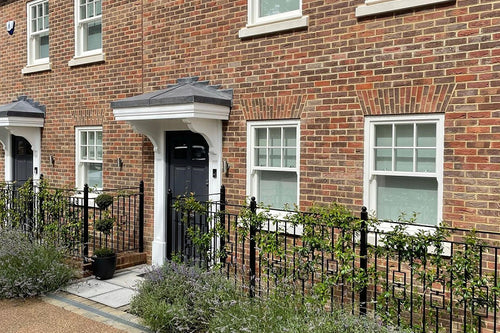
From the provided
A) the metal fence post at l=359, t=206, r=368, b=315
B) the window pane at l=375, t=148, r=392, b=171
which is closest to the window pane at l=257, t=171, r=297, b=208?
the window pane at l=375, t=148, r=392, b=171

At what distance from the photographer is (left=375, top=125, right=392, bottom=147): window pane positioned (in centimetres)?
557

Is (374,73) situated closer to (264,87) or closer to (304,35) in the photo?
(304,35)

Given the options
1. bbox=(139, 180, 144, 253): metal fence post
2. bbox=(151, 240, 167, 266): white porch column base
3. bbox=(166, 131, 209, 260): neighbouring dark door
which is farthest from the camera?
bbox=(139, 180, 144, 253): metal fence post

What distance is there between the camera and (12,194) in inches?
349

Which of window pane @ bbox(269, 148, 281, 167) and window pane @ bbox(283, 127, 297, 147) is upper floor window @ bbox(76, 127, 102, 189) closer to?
window pane @ bbox(269, 148, 281, 167)

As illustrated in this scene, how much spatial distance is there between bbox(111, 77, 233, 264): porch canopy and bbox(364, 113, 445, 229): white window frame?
2.27 m

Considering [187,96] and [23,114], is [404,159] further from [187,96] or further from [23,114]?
[23,114]

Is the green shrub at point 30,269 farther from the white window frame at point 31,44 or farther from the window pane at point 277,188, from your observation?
the white window frame at point 31,44

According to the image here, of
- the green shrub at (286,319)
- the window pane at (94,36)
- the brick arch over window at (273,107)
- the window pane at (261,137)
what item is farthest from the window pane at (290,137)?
the window pane at (94,36)

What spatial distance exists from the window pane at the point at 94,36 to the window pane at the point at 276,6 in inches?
156

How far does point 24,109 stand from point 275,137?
621 cm

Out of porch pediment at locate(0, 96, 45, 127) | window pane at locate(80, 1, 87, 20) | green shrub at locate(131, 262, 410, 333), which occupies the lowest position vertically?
green shrub at locate(131, 262, 410, 333)

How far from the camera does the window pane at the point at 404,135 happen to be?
5.40 m

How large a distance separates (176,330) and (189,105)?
3063 mm
